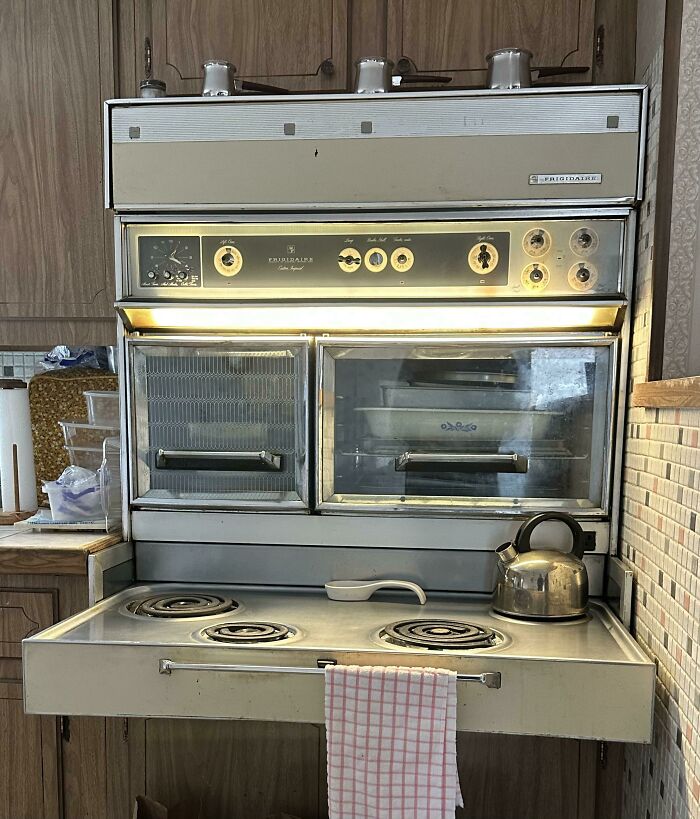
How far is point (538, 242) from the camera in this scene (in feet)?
5.02

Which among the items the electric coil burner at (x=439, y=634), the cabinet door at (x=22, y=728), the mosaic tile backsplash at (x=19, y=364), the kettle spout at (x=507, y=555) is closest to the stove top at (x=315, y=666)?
the electric coil burner at (x=439, y=634)

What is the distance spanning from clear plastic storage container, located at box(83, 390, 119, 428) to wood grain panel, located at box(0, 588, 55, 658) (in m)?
0.46

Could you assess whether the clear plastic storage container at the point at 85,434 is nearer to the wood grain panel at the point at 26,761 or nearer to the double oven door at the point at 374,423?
the double oven door at the point at 374,423

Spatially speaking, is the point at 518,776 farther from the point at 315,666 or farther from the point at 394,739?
the point at 315,666

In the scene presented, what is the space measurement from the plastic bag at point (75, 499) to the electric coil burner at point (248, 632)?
54 centimetres

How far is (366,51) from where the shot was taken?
163 cm

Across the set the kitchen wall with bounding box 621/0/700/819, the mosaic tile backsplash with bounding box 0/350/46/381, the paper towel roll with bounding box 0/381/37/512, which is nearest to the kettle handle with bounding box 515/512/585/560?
the kitchen wall with bounding box 621/0/700/819

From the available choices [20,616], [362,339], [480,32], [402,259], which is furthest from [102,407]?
[480,32]

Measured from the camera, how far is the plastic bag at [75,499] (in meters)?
1.74

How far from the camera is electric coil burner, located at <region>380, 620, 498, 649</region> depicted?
128cm

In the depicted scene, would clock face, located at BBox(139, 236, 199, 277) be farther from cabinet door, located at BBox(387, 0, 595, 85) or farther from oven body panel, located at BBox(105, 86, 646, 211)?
cabinet door, located at BBox(387, 0, 595, 85)

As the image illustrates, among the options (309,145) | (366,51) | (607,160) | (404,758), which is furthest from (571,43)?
(404,758)

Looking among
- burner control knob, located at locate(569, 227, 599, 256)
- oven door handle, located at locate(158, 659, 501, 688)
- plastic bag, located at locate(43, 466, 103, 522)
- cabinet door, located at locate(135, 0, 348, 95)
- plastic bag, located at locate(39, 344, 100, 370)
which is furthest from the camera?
plastic bag, located at locate(39, 344, 100, 370)

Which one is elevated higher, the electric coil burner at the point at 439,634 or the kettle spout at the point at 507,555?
the kettle spout at the point at 507,555
